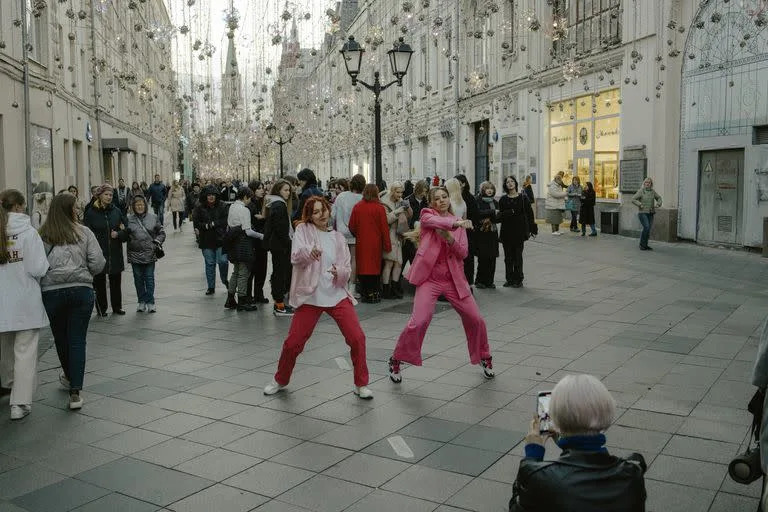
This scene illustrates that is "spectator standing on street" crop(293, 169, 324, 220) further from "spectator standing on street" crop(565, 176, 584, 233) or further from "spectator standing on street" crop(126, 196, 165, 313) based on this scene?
"spectator standing on street" crop(565, 176, 584, 233)

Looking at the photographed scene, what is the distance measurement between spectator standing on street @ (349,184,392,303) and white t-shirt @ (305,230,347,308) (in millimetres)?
4399

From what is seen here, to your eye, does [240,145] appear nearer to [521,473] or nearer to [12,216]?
[12,216]

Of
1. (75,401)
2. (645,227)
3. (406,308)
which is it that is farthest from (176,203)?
(75,401)

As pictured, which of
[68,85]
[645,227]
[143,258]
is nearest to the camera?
[143,258]

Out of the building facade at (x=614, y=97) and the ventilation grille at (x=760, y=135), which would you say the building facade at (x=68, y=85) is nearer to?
the building facade at (x=614, y=97)

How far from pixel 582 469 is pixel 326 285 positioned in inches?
157

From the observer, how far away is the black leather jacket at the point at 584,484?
8.46 feet

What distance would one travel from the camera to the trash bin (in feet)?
71.7

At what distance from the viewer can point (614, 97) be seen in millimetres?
22000

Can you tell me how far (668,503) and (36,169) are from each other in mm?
19216

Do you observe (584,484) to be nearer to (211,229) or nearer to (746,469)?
(746,469)

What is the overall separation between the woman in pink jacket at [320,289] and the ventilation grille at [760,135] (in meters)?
13.5

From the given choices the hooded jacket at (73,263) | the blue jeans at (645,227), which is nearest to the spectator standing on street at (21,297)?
the hooded jacket at (73,263)

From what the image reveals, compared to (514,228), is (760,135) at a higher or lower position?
higher
